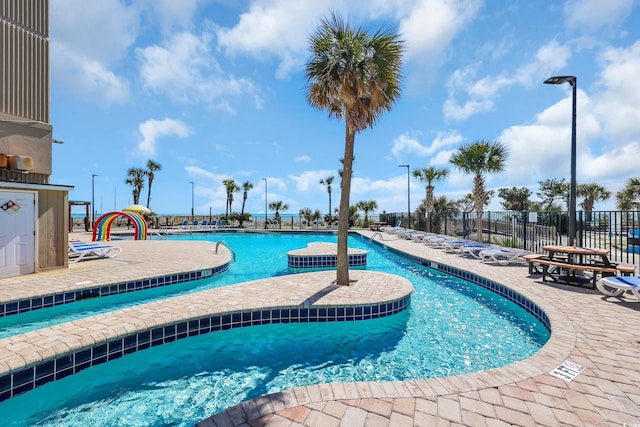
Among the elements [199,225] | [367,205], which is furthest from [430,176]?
[199,225]

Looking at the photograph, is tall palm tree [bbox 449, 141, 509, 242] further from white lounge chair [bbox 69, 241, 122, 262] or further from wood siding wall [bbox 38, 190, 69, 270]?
wood siding wall [bbox 38, 190, 69, 270]

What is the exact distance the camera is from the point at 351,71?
18.3 feet

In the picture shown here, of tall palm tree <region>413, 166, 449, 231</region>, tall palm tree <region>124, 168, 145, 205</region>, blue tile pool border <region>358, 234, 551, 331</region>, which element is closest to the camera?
blue tile pool border <region>358, 234, 551, 331</region>

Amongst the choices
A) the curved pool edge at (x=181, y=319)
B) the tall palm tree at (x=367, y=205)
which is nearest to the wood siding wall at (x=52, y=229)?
the curved pool edge at (x=181, y=319)

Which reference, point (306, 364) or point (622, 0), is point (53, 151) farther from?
point (622, 0)

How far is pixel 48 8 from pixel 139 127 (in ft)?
34.2

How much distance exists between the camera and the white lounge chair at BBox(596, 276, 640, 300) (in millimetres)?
4988

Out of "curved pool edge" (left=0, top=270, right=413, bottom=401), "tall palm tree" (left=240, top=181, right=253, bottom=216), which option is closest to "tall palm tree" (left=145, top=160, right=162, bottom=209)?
"tall palm tree" (left=240, top=181, right=253, bottom=216)

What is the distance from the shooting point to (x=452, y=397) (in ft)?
8.16

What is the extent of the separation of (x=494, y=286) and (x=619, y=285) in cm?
212

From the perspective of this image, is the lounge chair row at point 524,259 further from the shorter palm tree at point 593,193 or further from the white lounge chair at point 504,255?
the shorter palm tree at point 593,193

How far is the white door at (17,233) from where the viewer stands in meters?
6.84

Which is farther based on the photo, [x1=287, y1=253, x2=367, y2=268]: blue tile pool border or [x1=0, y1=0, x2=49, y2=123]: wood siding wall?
[x1=287, y1=253, x2=367, y2=268]: blue tile pool border

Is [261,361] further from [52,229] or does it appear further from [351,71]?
[52,229]
